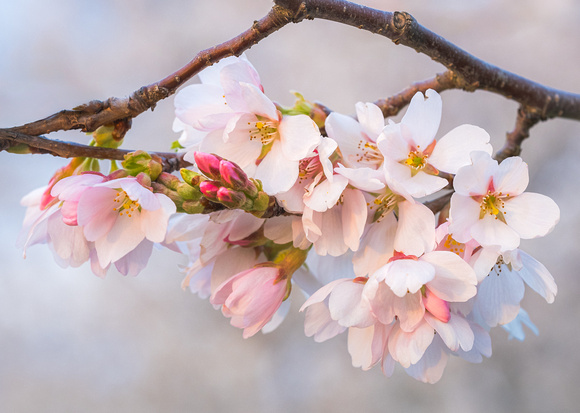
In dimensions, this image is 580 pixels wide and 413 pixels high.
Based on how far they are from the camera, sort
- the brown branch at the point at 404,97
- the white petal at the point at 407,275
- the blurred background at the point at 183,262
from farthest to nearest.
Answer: the blurred background at the point at 183,262 → the brown branch at the point at 404,97 → the white petal at the point at 407,275

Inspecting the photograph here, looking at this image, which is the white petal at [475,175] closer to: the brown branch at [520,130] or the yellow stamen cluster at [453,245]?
the yellow stamen cluster at [453,245]

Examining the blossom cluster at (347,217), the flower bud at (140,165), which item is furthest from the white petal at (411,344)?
the flower bud at (140,165)

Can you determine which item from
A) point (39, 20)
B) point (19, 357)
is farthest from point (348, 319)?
point (39, 20)

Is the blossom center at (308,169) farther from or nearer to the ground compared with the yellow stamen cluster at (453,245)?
farther from the ground

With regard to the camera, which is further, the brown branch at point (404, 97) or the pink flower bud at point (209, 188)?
the brown branch at point (404, 97)

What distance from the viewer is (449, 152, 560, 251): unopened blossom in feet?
1.01

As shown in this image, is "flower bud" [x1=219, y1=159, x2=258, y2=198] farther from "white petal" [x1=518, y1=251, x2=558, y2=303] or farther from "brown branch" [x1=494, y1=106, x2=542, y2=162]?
"brown branch" [x1=494, y1=106, x2=542, y2=162]

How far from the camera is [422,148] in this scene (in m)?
0.34

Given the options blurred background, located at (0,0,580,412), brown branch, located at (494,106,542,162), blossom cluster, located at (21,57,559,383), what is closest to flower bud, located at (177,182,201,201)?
blossom cluster, located at (21,57,559,383)

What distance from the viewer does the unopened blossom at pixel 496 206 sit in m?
0.31

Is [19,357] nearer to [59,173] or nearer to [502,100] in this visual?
[59,173]

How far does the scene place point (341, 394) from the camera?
3.42 ft

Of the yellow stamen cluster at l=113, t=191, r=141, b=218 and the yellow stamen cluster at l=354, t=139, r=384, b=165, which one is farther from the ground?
the yellow stamen cluster at l=354, t=139, r=384, b=165

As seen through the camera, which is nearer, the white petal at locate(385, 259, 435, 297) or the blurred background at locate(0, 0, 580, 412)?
the white petal at locate(385, 259, 435, 297)
